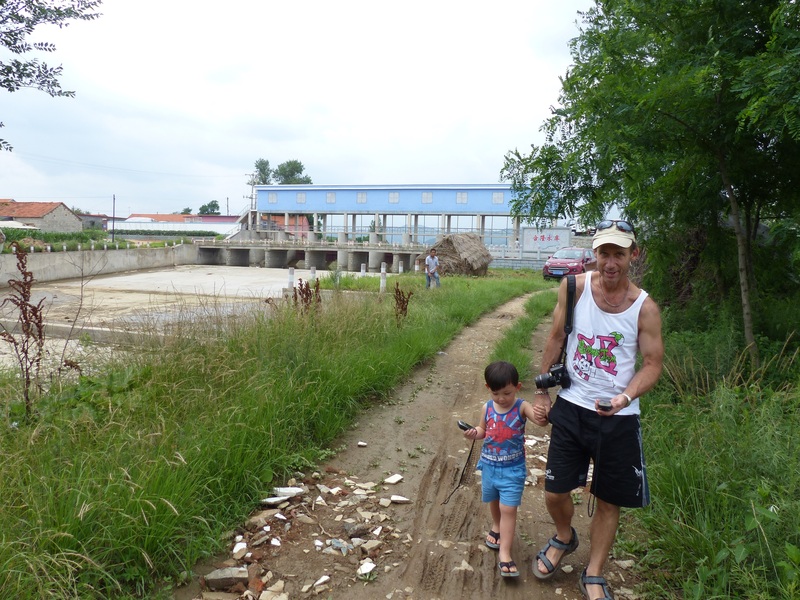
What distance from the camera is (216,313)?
260 inches

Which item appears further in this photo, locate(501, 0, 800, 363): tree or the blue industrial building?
the blue industrial building

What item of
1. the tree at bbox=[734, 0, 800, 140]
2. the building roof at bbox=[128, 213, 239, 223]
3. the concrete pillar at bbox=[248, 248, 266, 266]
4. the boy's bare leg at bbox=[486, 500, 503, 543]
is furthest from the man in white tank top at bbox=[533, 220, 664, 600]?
the building roof at bbox=[128, 213, 239, 223]

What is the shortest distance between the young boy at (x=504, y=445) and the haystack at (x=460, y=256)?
23356 millimetres

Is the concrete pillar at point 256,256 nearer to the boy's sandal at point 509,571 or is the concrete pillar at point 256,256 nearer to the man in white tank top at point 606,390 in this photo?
the boy's sandal at point 509,571

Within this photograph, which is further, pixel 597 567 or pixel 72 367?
pixel 72 367

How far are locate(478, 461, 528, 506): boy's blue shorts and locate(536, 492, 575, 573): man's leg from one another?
0.20 meters

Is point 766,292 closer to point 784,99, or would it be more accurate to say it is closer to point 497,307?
point 784,99

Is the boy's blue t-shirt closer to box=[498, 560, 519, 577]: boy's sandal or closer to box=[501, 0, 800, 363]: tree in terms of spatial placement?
box=[498, 560, 519, 577]: boy's sandal

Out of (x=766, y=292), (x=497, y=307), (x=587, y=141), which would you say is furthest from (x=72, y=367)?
(x=497, y=307)

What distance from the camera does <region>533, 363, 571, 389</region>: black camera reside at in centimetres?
323

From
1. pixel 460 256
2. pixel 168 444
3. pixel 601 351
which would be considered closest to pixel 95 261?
pixel 460 256

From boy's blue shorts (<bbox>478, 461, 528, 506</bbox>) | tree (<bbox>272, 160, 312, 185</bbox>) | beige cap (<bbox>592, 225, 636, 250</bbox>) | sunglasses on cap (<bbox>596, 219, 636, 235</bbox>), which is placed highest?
tree (<bbox>272, 160, 312, 185</bbox>)

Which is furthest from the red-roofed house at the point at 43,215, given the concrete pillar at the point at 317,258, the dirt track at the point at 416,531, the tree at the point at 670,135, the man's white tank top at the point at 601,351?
the man's white tank top at the point at 601,351

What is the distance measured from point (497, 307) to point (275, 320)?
29.7ft
